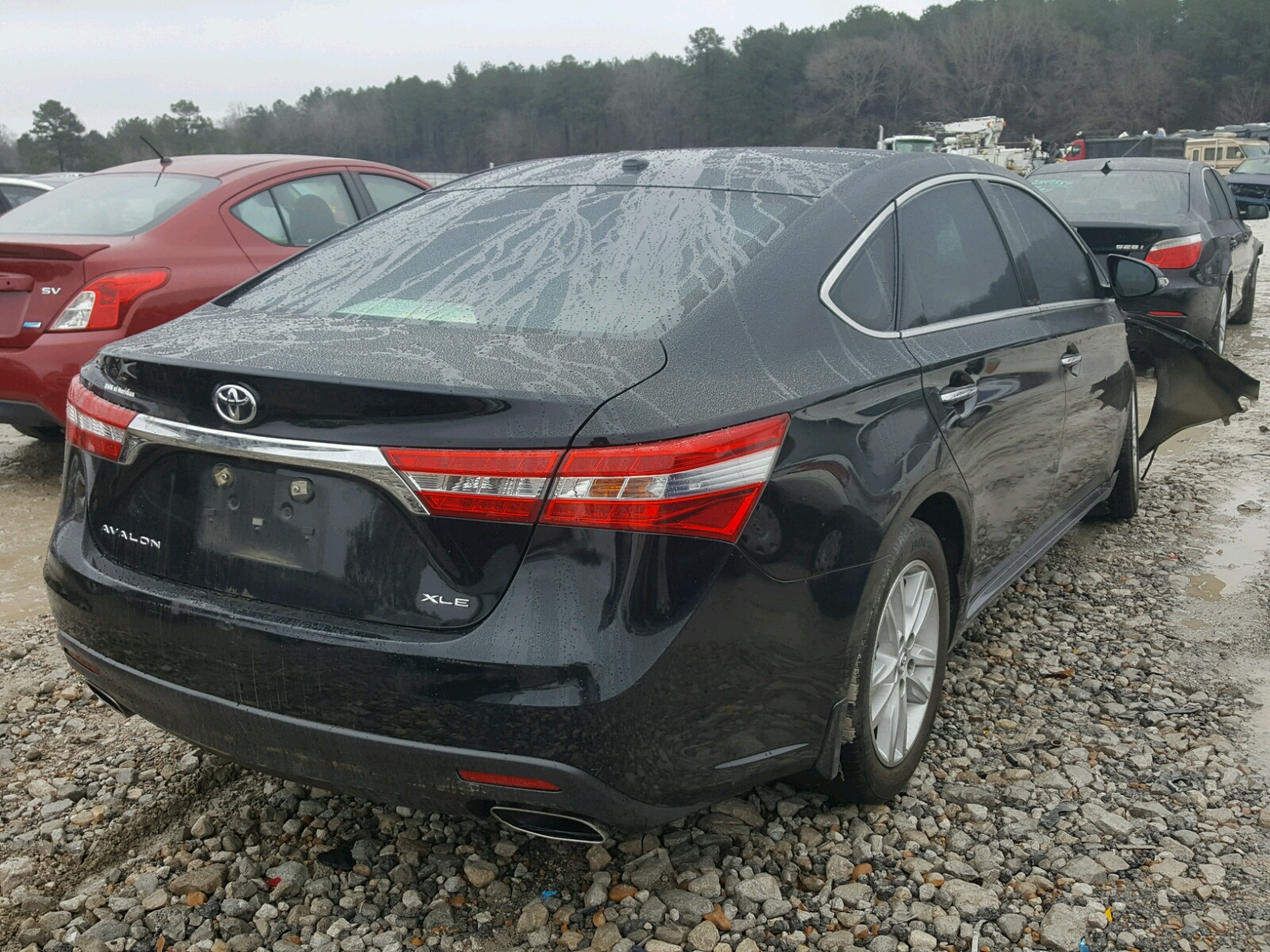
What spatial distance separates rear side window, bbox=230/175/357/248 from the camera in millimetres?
6020

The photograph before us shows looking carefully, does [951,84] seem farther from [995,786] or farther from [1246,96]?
[995,786]

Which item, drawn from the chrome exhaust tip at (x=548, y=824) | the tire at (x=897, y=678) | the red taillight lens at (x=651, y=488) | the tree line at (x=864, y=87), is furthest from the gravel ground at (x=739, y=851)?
the tree line at (x=864, y=87)

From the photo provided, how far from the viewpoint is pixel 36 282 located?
5.15 meters

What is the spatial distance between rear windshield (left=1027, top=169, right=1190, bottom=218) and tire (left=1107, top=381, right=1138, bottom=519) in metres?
3.58

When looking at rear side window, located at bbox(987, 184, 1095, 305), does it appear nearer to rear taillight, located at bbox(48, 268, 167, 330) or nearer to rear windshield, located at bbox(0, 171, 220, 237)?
rear taillight, located at bbox(48, 268, 167, 330)

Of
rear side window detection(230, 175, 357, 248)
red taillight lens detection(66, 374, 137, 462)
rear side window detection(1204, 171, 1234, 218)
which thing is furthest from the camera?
rear side window detection(1204, 171, 1234, 218)

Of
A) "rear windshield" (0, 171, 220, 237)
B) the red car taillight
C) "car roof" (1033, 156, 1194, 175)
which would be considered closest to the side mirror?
the red car taillight

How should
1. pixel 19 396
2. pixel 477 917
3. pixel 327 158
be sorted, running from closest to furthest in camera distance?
pixel 477 917, pixel 19 396, pixel 327 158

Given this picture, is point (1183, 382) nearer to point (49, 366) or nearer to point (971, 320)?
point (971, 320)

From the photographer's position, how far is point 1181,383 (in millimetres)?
5172

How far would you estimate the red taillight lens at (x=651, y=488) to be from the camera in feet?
6.32

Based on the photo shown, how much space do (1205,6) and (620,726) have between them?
11206 centimetres

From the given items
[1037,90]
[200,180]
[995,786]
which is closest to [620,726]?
[995,786]

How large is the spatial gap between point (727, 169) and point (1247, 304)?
9416mm
